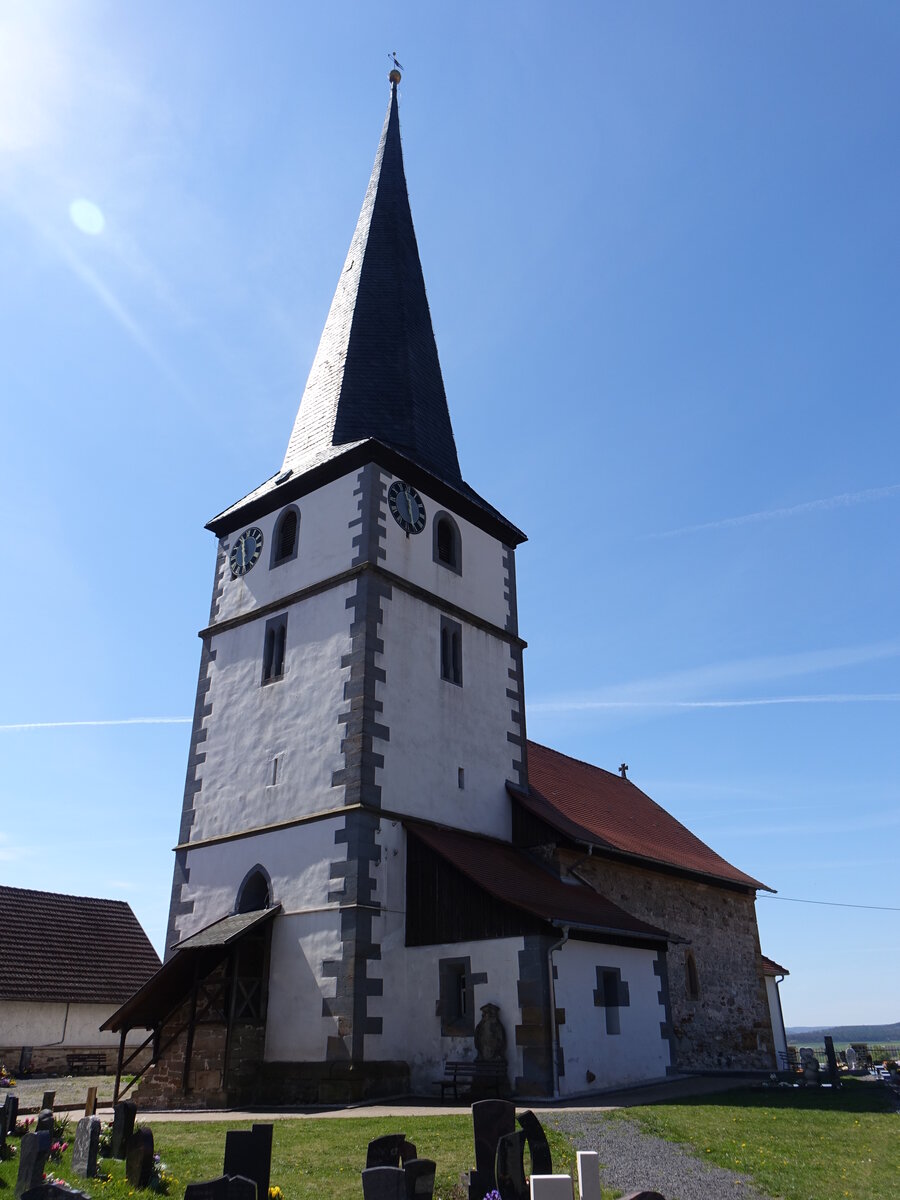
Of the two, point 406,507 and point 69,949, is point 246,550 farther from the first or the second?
point 69,949

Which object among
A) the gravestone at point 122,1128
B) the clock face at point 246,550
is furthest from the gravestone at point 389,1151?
the clock face at point 246,550

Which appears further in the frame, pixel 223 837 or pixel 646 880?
pixel 646 880

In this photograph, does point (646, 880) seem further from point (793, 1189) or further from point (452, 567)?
point (793, 1189)

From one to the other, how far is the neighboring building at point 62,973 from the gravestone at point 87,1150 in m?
15.1

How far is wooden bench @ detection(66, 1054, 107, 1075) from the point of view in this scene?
21.4m

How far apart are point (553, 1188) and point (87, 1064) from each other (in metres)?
20.8

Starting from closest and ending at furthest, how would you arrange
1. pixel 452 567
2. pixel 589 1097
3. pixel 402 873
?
pixel 589 1097, pixel 402 873, pixel 452 567

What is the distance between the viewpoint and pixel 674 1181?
276 inches

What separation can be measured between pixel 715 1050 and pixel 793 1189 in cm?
1518

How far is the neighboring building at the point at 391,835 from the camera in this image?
1411 cm

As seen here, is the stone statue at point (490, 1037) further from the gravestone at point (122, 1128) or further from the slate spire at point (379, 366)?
the slate spire at point (379, 366)

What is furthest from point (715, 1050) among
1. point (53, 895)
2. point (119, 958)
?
point (53, 895)

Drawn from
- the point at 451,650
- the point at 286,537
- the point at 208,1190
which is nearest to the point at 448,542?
the point at 451,650

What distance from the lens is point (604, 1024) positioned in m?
14.7
